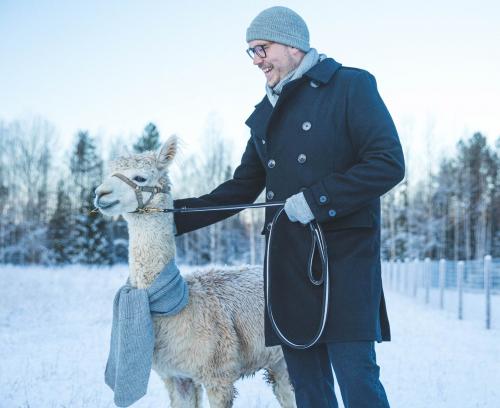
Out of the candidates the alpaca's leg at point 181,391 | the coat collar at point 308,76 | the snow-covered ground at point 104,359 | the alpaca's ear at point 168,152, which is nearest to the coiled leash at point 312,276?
the coat collar at point 308,76

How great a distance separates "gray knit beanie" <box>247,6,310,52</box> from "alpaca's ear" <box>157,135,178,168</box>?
1271mm

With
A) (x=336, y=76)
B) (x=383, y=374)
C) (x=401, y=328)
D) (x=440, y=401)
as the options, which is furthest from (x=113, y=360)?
(x=401, y=328)

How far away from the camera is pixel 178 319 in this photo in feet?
12.0

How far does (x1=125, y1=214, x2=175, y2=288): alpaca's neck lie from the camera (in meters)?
3.67

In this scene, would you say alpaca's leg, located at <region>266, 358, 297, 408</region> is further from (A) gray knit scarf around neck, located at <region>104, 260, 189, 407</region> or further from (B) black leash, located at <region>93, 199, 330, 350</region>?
(B) black leash, located at <region>93, 199, 330, 350</region>

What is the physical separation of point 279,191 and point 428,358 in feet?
19.4

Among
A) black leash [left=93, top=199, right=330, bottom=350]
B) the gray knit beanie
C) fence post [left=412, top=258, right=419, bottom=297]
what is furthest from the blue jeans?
fence post [left=412, top=258, right=419, bottom=297]

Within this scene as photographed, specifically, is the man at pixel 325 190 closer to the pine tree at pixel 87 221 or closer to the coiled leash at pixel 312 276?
the coiled leash at pixel 312 276

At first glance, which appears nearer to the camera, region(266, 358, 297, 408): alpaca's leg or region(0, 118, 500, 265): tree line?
region(266, 358, 297, 408): alpaca's leg

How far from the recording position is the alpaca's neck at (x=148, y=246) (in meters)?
3.67

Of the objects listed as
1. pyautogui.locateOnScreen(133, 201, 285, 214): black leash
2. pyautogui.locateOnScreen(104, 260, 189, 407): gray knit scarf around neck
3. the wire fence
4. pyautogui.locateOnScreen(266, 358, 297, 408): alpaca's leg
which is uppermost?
pyautogui.locateOnScreen(133, 201, 285, 214): black leash

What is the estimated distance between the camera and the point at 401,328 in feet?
36.0

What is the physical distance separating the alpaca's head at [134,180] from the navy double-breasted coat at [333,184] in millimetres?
1044

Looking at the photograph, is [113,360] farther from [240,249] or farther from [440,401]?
[240,249]
